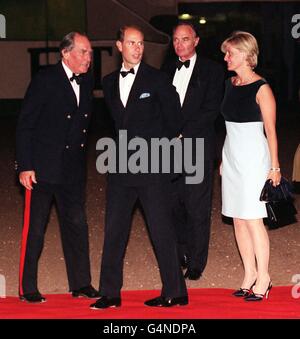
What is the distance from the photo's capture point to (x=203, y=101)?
7.95 metres

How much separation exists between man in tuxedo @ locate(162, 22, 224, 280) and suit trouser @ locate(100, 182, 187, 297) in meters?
1.14

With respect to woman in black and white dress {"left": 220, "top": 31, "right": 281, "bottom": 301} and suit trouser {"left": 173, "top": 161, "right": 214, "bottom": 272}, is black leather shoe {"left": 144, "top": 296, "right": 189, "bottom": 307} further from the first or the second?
suit trouser {"left": 173, "top": 161, "right": 214, "bottom": 272}

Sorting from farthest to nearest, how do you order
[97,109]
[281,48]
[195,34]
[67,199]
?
[281,48] → [97,109] → [195,34] → [67,199]

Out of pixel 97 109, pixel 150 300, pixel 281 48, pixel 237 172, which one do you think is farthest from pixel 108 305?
pixel 281 48

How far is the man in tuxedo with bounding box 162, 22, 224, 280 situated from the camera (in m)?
7.90

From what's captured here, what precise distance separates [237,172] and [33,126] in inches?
57.0

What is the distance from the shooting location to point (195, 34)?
311 inches

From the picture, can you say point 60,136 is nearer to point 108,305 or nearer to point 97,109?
point 108,305

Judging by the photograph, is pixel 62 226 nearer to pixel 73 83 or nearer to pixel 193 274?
pixel 73 83
